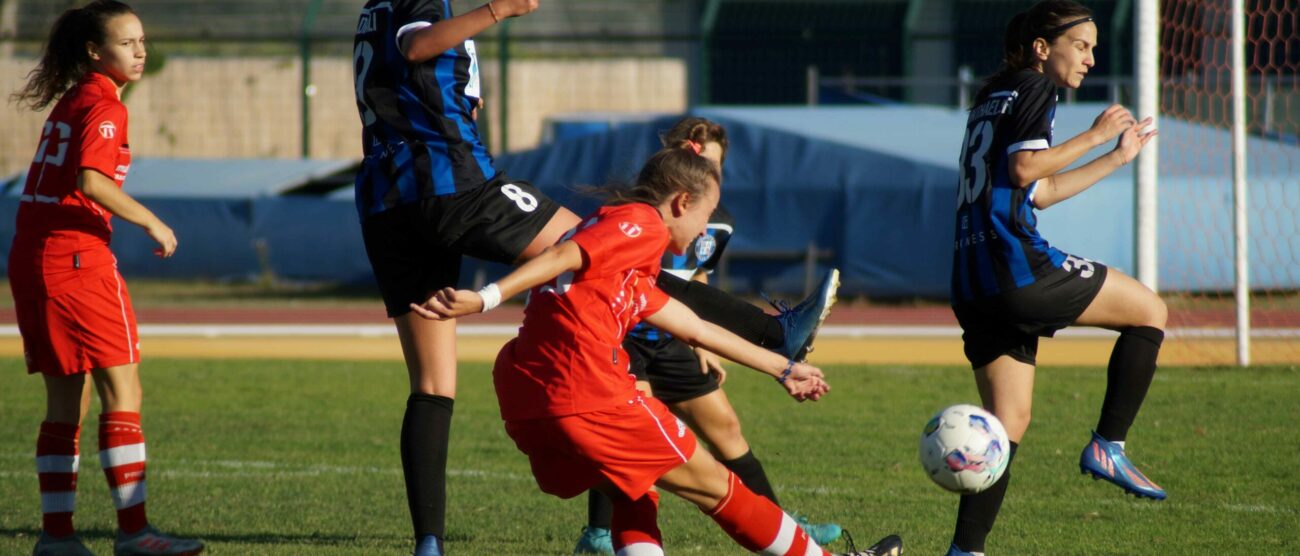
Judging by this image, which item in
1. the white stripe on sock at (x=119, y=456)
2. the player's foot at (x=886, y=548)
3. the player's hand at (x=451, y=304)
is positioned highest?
Result: the player's hand at (x=451, y=304)

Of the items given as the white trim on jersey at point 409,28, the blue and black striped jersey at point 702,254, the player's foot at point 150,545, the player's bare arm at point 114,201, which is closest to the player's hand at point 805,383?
the white trim on jersey at point 409,28

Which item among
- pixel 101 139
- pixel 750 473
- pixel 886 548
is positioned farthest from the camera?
pixel 750 473

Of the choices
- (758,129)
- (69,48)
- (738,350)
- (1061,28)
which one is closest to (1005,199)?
(1061,28)

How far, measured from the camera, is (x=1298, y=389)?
9.02 m

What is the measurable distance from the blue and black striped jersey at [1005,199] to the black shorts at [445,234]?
1.33m

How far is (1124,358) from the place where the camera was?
4621 mm

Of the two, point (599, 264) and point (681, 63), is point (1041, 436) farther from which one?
point (681, 63)

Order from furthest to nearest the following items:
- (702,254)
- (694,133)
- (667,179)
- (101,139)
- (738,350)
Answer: (702,254) → (694,133) → (101,139) → (667,179) → (738,350)

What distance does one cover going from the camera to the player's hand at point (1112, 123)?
4.41m

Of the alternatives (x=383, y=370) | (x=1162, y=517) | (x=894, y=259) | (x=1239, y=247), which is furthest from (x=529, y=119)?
(x=1162, y=517)

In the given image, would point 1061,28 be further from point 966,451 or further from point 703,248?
point 703,248

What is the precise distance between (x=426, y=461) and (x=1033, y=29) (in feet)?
7.75

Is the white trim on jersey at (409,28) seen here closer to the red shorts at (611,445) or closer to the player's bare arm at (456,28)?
the player's bare arm at (456,28)

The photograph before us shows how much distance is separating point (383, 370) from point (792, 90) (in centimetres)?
1726
